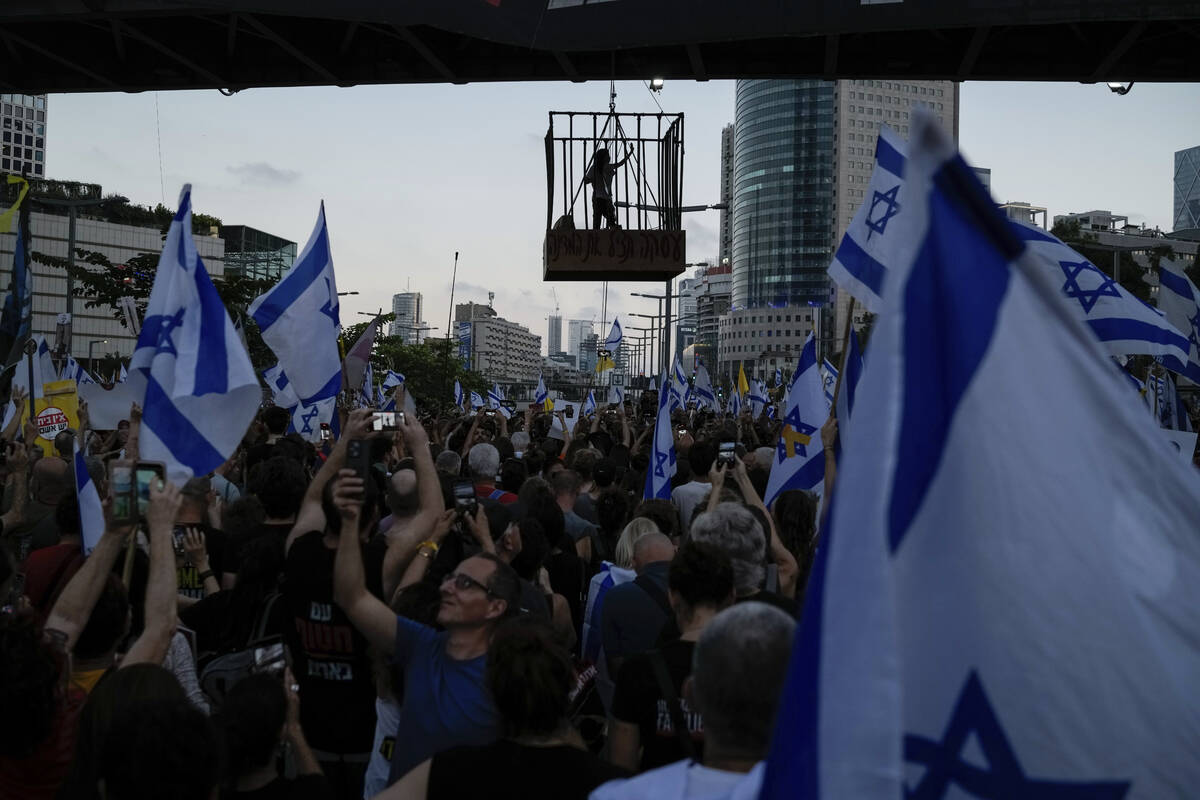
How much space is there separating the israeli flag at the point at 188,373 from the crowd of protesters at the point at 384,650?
1.38ft

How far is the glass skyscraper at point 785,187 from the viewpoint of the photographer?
16838 cm

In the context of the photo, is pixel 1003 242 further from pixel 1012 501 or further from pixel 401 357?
pixel 401 357

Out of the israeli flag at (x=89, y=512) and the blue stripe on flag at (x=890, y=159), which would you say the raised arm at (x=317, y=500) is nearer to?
the israeli flag at (x=89, y=512)

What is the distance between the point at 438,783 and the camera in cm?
278

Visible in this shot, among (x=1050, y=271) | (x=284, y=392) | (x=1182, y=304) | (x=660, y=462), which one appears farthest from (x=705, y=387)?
(x=1050, y=271)

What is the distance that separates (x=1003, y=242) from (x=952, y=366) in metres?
0.23

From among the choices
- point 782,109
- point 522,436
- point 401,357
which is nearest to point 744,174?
point 782,109

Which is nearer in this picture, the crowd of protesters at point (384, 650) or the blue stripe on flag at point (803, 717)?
the blue stripe on flag at point (803, 717)

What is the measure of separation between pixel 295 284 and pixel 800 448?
386 cm

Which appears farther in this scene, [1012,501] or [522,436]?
[522,436]

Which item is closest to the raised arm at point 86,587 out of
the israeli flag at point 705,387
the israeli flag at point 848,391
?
the israeli flag at point 848,391

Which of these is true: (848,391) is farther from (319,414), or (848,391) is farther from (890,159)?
(319,414)

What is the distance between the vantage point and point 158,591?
323 centimetres

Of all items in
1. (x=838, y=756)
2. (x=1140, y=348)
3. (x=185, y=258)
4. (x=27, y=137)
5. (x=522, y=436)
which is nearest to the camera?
(x=838, y=756)
